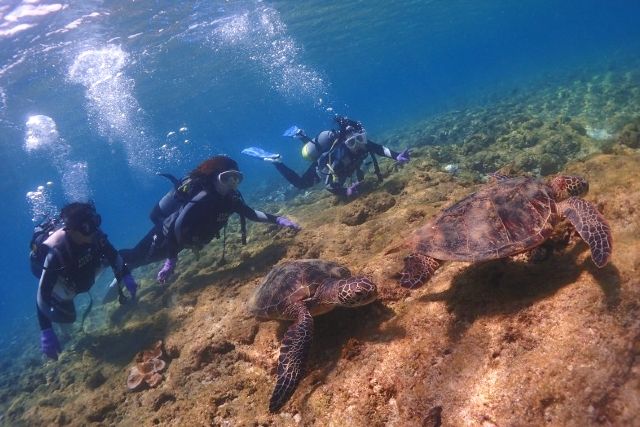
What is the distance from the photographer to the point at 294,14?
28.1 m

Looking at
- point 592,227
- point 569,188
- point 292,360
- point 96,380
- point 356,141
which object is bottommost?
point 96,380

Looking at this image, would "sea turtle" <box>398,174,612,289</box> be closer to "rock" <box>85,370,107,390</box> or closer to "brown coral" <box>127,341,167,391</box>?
"brown coral" <box>127,341,167,391</box>

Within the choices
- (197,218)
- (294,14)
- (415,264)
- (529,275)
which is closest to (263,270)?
(197,218)

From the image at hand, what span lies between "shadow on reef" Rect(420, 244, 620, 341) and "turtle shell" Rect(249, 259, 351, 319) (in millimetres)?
1228

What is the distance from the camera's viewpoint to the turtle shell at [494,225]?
2.94 m

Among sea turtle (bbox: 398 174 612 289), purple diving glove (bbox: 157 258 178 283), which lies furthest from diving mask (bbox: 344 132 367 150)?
sea turtle (bbox: 398 174 612 289)

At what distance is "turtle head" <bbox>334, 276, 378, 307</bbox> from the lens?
11.0 ft

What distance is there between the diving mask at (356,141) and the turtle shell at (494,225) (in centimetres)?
626

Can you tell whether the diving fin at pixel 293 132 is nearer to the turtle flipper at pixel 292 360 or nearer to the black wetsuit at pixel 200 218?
the black wetsuit at pixel 200 218

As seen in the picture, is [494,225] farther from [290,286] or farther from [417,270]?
[290,286]

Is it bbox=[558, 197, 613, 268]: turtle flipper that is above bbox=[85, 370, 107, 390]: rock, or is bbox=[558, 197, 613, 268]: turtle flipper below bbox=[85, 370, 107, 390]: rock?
above

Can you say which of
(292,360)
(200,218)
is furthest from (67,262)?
(292,360)

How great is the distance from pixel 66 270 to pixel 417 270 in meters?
6.58

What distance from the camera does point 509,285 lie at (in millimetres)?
3092
